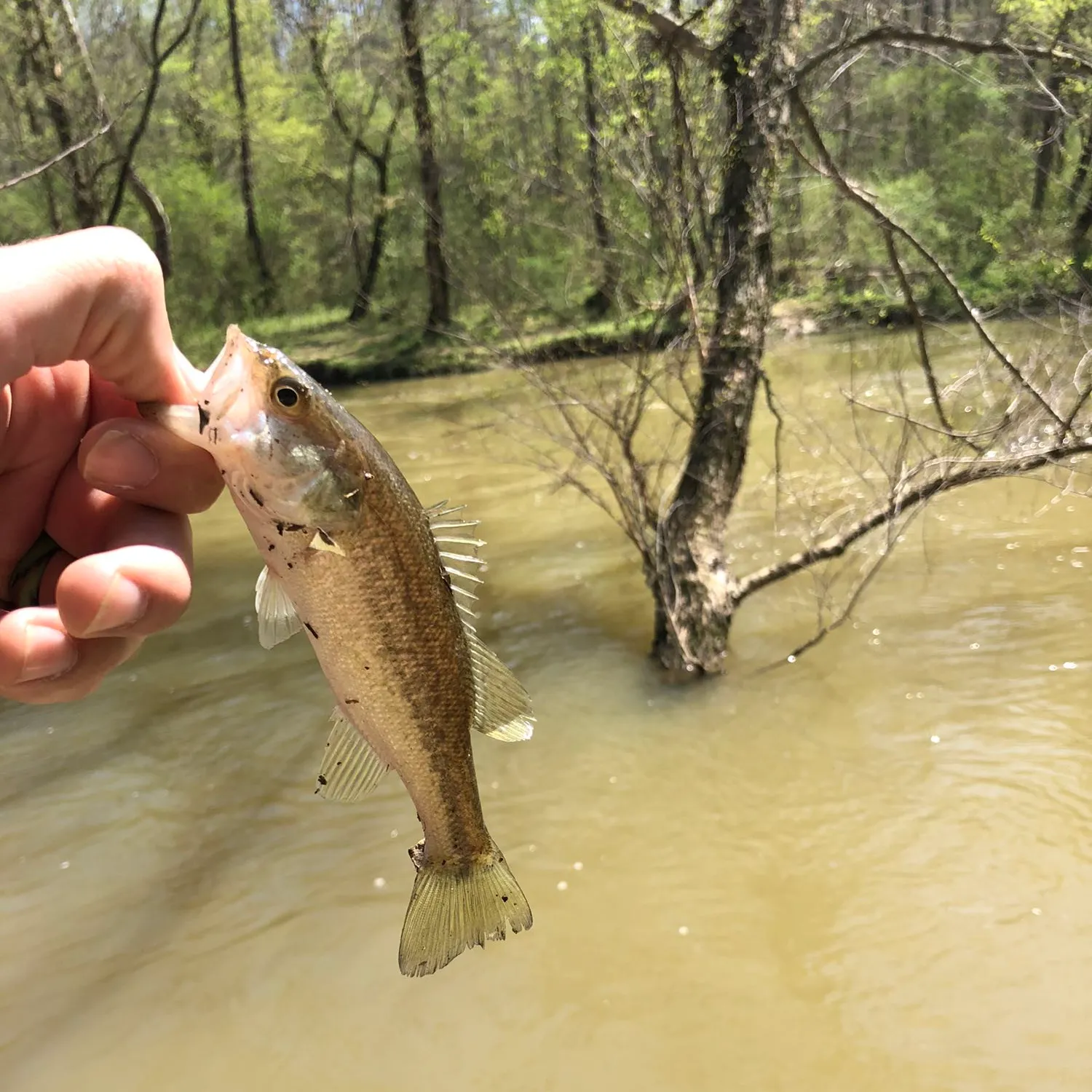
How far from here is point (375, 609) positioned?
1547 millimetres

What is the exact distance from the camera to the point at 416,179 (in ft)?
79.0

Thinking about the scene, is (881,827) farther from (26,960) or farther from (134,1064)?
(26,960)

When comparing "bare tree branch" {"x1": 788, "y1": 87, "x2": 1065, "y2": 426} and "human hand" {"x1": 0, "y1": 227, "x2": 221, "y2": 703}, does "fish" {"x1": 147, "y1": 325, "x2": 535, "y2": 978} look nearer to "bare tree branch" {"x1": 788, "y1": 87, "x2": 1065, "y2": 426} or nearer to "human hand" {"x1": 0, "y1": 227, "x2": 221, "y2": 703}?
"human hand" {"x1": 0, "y1": 227, "x2": 221, "y2": 703}

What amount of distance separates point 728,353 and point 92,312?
5.36m

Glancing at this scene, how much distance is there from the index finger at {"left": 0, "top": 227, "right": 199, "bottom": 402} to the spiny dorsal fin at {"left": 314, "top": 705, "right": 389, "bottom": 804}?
867 millimetres

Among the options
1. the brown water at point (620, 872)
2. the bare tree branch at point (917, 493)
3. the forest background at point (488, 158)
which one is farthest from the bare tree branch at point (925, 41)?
the brown water at point (620, 872)

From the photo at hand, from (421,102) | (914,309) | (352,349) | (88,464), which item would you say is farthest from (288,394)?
(352,349)

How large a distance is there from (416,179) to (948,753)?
2285 centimetres

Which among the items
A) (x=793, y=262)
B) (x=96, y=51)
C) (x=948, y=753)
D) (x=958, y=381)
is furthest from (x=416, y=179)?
(x=948, y=753)

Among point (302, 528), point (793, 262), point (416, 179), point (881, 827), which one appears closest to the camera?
point (302, 528)

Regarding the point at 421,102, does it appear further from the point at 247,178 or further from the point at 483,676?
the point at 483,676

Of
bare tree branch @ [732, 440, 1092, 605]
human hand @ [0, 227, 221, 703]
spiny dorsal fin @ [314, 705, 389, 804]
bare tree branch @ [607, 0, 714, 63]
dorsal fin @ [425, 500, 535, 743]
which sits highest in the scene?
bare tree branch @ [607, 0, 714, 63]

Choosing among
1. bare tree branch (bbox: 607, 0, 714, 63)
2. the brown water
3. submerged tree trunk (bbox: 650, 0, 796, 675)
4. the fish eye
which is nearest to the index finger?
the fish eye

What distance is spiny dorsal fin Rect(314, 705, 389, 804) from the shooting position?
66.4 inches
